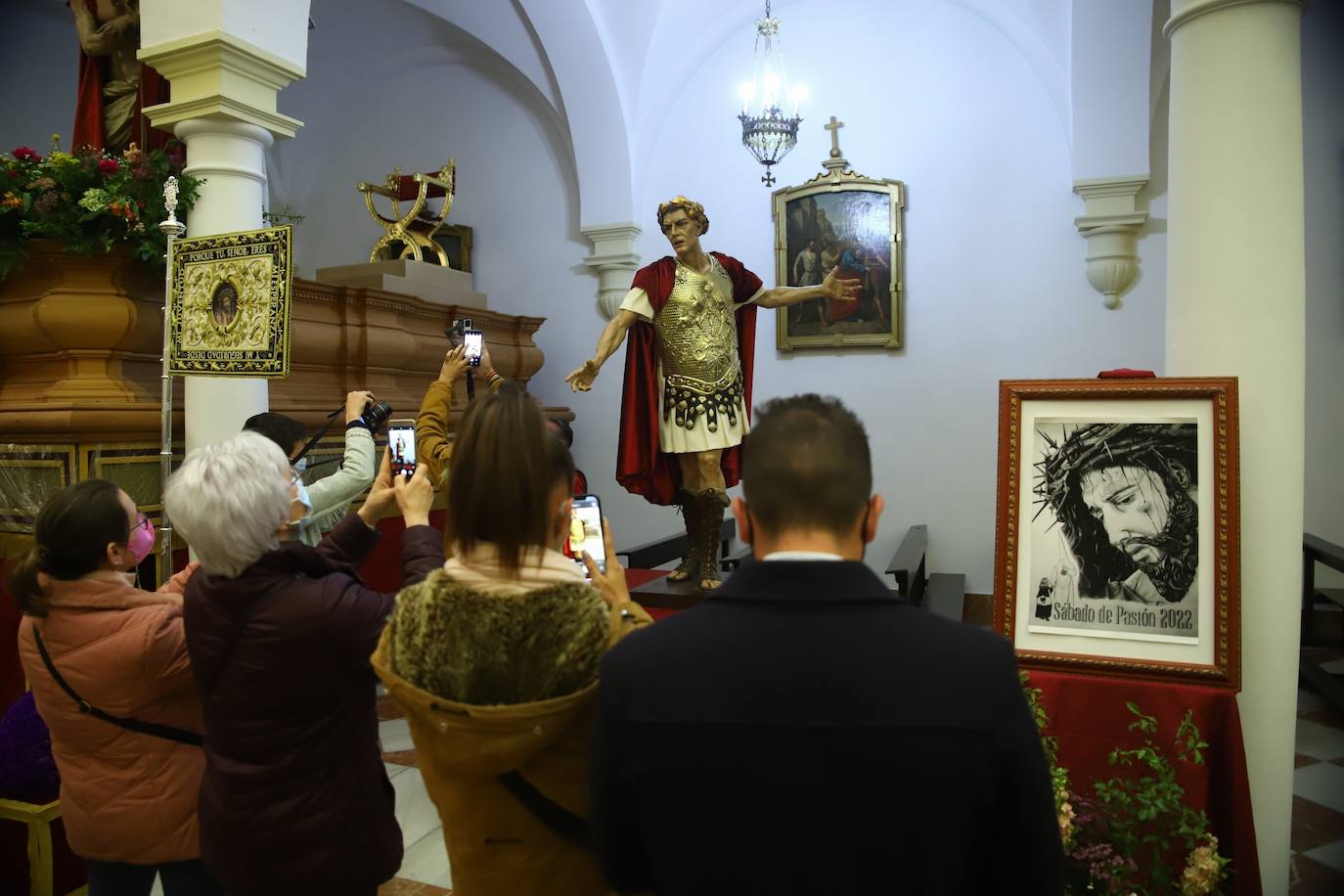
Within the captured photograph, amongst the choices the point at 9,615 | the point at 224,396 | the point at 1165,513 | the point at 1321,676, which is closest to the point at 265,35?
the point at 224,396

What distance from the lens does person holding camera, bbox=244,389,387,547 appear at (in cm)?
277

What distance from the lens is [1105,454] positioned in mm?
2455

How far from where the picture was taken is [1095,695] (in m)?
2.38

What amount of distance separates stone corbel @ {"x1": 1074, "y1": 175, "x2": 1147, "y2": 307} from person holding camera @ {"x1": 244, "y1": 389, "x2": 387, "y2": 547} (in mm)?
4831

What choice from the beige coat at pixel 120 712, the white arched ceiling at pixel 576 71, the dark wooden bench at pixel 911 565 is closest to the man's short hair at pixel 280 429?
the beige coat at pixel 120 712

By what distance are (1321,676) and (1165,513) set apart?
3337 millimetres

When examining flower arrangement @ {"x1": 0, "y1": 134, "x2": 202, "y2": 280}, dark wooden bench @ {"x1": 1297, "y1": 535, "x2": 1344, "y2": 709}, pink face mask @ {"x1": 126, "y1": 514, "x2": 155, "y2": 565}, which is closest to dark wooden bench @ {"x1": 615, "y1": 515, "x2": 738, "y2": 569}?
flower arrangement @ {"x1": 0, "y1": 134, "x2": 202, "y2": 280}

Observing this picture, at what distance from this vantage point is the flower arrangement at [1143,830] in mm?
2129

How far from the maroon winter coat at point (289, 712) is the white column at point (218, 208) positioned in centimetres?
254

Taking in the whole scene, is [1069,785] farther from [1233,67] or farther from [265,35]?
[265,35]

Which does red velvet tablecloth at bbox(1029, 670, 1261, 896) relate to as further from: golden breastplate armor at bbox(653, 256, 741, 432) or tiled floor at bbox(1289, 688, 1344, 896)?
golden breastplate armor at bbox(653, 256, 741, 432)

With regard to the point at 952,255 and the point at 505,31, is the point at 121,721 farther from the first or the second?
the point at 505,31

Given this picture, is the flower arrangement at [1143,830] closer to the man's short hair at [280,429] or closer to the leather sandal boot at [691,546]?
the leather sandal boot at [691,546]

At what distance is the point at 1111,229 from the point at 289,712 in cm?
578
